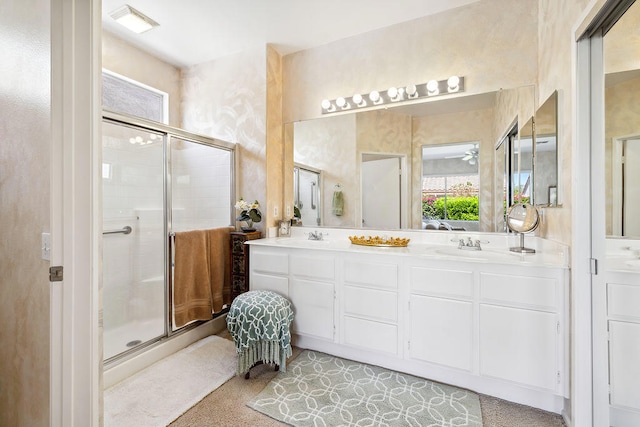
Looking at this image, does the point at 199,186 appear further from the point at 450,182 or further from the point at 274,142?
the point at 450,182

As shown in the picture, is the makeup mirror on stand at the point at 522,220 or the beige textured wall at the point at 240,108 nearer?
the makeup mirror on stand at the point at 522,220

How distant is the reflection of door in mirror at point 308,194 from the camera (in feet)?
9.76

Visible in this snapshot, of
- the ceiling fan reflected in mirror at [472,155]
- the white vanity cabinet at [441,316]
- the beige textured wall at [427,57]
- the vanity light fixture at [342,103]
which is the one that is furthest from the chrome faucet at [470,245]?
the vanity light fixture at [342,103]

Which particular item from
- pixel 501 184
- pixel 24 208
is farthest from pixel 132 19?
pixel 501 184

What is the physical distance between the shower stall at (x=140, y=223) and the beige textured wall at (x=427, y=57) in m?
1.27

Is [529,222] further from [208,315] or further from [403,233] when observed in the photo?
[208,315]

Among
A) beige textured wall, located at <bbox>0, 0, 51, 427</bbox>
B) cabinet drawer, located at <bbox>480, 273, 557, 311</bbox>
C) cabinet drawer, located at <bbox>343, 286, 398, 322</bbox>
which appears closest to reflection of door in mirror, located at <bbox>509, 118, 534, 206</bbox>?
cabinet drawer, located at <bbox>480, 273, 557, 311</bbox>

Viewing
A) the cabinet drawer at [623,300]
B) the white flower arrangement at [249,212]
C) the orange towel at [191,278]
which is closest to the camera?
the cabinet drawer at [623,300]

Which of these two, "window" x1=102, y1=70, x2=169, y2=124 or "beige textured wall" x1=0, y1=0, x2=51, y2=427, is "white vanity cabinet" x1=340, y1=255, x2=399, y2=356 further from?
"window" x1=102, y1=70, x2=169, y2=124

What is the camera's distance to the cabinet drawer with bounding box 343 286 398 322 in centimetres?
205

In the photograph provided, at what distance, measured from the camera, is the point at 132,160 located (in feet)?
7.86

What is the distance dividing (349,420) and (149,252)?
6.51 ft

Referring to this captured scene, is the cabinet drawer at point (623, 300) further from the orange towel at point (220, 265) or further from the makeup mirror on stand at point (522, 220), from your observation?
the orange towel at point (220, 265)

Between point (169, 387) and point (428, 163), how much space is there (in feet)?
8.32
